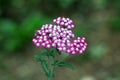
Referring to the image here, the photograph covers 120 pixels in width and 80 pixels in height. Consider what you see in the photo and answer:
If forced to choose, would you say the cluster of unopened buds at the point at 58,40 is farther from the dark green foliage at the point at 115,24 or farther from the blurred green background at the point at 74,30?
the dark green foliage at the point at 115,24

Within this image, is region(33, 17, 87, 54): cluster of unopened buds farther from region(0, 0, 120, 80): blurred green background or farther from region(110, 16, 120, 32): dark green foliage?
region(110, 16, 120, 32): dark green foliage

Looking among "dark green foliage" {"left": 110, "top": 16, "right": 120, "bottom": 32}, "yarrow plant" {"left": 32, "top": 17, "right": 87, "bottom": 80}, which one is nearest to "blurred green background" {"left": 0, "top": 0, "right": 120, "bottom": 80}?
"dark green foliage" {"left": 110, "top": 16, "right": 120, "bottom": 32}

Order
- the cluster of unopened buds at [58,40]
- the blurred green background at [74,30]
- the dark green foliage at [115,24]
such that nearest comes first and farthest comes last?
1. the cluster of unopened buds at [58,40]
2. the blurred green background at [74,30]
3. the dark green foliage at [115,24]

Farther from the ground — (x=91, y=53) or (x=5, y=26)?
(x=5, y=26)

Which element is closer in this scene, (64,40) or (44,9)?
(64,40)

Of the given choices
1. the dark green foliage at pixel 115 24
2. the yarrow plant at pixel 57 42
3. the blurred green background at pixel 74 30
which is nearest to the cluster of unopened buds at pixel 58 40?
the yarrow plant at pixel 57 42

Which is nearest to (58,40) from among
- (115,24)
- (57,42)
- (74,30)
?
(57,42)

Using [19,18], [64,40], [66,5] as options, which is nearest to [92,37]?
[66,5]

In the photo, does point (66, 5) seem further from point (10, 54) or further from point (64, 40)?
point (64, 40)

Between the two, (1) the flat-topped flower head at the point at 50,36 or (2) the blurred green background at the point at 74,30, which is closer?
(1) the flat-topped flower head at the point at 50,36
